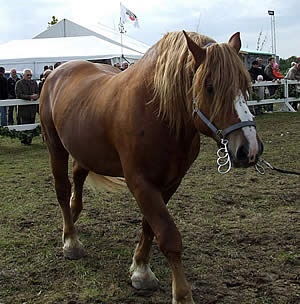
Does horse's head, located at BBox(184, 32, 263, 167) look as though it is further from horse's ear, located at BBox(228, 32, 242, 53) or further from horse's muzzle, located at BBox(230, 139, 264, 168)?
horse's ear, located at BBox(228, 32, 242, 53)

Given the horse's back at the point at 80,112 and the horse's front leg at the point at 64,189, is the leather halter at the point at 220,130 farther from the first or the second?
the horse's front leg at the point at 64,189

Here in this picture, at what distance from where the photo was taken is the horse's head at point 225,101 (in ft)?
8.83

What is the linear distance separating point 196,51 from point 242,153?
2.09ft

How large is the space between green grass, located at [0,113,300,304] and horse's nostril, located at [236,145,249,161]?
1113mm

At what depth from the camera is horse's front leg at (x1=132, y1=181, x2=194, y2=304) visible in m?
3.10

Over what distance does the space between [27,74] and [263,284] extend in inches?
377

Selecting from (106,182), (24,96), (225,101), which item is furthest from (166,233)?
(24,96)

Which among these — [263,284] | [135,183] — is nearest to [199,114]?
[135,183]

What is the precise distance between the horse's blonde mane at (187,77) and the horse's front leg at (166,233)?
43 cm

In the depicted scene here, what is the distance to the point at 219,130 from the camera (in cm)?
280

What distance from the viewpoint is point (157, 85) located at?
3.17 metres

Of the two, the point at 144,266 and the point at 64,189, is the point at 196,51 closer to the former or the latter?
the point at 144,266

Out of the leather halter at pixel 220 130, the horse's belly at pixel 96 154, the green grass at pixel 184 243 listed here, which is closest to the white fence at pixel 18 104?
the green grass at pixel 184 243

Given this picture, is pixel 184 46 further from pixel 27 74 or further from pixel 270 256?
pixel 27 74
